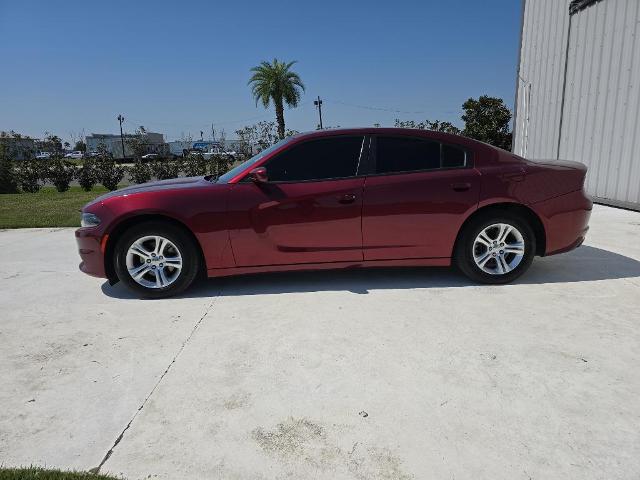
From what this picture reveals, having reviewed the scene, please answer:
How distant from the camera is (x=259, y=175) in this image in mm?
3826

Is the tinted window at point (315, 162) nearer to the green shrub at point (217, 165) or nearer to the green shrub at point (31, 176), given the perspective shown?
the green shrub at point (217, 165)

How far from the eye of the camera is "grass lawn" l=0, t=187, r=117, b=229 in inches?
326

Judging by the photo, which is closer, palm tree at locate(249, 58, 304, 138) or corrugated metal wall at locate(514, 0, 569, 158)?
corrugated metal wall at locate(514, 0, 569, 158)

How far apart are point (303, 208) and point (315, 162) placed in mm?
449

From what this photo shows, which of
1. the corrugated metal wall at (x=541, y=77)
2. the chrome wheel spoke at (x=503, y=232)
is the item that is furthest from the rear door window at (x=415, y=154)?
the corrugated metal wall at (x=541, y=77)

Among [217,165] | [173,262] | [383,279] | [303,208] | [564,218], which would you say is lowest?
[383,279]

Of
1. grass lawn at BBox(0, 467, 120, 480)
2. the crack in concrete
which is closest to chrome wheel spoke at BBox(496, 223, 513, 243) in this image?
the crack in concrete

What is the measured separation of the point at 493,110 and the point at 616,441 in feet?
90.2

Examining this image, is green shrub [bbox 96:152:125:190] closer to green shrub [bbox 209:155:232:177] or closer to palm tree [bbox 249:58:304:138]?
green shrub [bbox 209:155:232:177]

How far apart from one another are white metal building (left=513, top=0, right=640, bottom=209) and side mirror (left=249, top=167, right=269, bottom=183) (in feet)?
22.7

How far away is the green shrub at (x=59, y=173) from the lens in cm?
1706

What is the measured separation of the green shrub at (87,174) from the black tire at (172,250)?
1500 cm

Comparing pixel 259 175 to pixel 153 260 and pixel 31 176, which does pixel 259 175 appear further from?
pixel 31 176

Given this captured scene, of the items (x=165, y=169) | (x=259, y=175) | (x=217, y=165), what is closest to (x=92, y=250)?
(x=259, y=175)
